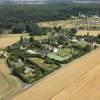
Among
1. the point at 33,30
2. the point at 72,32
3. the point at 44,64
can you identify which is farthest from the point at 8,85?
the point at 33,30

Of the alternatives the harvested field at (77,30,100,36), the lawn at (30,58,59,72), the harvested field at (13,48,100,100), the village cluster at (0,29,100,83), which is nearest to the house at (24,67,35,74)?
the village cluster at (0,29,100,83)

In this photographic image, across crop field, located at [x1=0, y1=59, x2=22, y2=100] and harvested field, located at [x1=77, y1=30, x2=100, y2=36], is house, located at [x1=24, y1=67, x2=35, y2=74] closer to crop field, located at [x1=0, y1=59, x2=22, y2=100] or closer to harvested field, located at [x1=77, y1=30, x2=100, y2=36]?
crop field, located at [x1=0, y1=59, x2=22, y2=100]

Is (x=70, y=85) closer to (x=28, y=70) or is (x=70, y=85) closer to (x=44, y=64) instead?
(x=28, y=70)

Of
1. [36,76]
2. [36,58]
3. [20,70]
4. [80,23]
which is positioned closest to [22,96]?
[36,76]

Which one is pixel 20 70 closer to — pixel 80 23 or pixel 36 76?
pixel 36 76

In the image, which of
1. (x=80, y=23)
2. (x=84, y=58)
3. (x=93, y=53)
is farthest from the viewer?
(x=80, y=23)

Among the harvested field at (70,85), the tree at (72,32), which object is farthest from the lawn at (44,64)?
the tree at (72,32)
